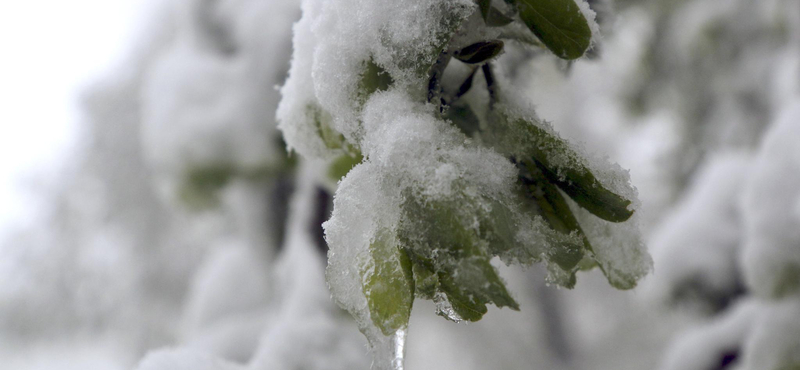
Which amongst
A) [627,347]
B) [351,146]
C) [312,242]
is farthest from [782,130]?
[627,347]

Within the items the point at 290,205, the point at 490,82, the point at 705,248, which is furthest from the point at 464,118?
the point at 705,248

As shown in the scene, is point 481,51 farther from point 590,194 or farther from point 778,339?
point 778,339

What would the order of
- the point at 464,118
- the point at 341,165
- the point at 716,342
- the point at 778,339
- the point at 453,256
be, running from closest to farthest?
the point at 453,256
the point at 464,118
the point at 341,165
the point at 778,339
the point at 716,342

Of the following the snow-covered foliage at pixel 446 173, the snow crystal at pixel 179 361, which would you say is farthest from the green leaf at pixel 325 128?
the snow crystal at pixel 179 361

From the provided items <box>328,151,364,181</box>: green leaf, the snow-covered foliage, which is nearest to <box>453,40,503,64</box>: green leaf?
the snow-covered foliage

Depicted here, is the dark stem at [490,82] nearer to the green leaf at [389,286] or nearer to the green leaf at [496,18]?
the green leaf at [496,18]

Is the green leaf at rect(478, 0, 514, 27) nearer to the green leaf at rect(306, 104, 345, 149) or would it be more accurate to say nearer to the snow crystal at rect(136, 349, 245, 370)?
the green leaf at rect(306, 104, 345, 149)
